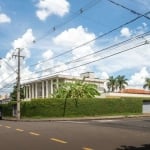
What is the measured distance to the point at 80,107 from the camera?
172 feet

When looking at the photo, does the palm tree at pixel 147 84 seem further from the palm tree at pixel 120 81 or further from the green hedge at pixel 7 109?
the green hedge at pixel 7 109

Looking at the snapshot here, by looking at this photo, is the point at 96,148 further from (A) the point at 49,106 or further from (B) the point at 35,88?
(B) the point at 35,88

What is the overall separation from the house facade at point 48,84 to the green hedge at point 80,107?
24340mm

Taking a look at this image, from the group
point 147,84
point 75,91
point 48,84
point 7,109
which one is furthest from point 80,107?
point 147,84

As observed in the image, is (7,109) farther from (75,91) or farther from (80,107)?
(80,107)

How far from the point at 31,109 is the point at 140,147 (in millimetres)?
41961

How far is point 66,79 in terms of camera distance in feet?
267

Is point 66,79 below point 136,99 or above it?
above

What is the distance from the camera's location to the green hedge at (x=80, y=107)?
52312 millimetres

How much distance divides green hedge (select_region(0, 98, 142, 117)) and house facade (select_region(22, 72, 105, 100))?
2434 cm

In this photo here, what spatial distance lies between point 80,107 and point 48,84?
110 ft

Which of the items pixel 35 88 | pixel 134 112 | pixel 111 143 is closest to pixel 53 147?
pixel 111 143

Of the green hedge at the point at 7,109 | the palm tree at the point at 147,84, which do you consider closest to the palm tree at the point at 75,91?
the green hedge at the point at 7,109

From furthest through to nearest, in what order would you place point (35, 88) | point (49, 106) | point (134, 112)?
point (35, 88)
point (134, 112)
point (49, 106)
